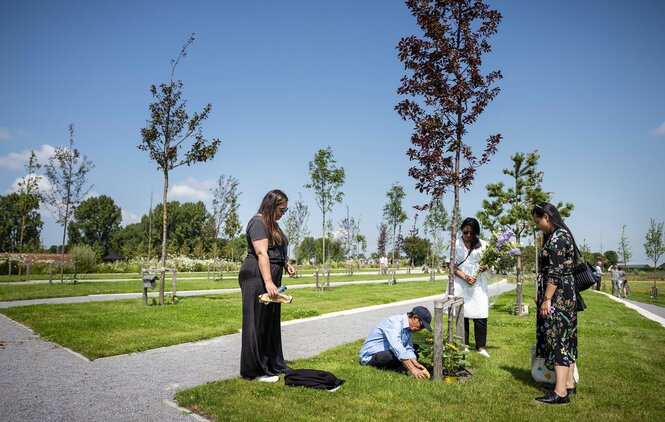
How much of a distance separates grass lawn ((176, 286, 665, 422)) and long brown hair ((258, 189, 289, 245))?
1.79 meters

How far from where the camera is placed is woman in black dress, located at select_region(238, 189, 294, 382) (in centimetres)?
552

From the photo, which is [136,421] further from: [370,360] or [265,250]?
[370,360]

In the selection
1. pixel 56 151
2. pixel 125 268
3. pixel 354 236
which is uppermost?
pixel 56 151

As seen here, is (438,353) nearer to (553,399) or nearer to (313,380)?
(553,399)

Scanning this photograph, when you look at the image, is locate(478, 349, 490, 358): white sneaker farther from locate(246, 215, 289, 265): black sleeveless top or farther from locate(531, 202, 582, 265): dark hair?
locate(246, 215, 289, 265): black sleeveless top

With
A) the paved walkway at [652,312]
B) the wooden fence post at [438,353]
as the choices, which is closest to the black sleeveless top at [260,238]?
the wooden fence post at [438,353]

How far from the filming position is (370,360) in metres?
6.51

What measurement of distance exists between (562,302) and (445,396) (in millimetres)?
1765

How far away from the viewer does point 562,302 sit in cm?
523

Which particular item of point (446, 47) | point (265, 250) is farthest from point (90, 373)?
point (446, 47)

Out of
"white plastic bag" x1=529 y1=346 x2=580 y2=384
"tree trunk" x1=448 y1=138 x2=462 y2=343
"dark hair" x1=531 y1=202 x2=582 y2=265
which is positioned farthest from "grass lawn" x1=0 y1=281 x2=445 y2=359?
"dark hair" x1=531 y1=202 x2=582 y2=265

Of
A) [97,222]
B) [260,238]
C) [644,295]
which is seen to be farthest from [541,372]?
[97,222]

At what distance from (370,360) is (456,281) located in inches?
86.1

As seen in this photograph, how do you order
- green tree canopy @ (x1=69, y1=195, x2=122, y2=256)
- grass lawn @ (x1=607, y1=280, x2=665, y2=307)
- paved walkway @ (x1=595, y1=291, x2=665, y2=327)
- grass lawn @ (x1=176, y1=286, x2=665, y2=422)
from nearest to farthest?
1. grass lawn @ (x1=176, y1=286, x2=665, y2=422)
2. paved walkway @ (x1=595, y1=291, x2=665, y2=327)
3. grass lawn @ (x1=607, y1=280, x2=665, y2=307)
4. green tree canopy @ (x1=69, y1=195, x2=122, y2=256)
